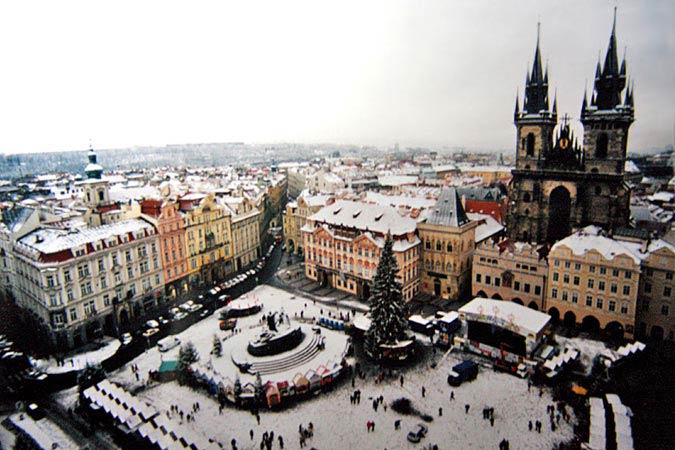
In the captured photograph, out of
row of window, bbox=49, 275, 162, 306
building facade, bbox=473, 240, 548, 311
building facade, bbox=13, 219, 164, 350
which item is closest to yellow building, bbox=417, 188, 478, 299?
building facade, bbox=473, 240, 548, 311

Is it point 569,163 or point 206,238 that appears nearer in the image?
point 569,163

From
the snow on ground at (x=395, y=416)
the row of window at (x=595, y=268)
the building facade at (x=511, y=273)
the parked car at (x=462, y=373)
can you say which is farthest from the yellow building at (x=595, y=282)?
the parked car at (x=462, y=373)

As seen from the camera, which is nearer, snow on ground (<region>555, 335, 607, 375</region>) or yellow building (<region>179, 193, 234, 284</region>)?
snow on ground (<region>555, 335, 607, 375</region>)

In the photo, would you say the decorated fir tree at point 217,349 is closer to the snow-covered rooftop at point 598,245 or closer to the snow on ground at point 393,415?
the snow on ground at point 393,415

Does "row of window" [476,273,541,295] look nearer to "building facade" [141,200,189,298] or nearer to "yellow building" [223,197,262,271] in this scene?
"yellow building" [223,197,262,271]

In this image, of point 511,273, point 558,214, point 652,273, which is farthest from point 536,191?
point 652,273

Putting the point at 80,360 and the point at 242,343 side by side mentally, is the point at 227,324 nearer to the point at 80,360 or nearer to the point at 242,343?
the point at 242,343
